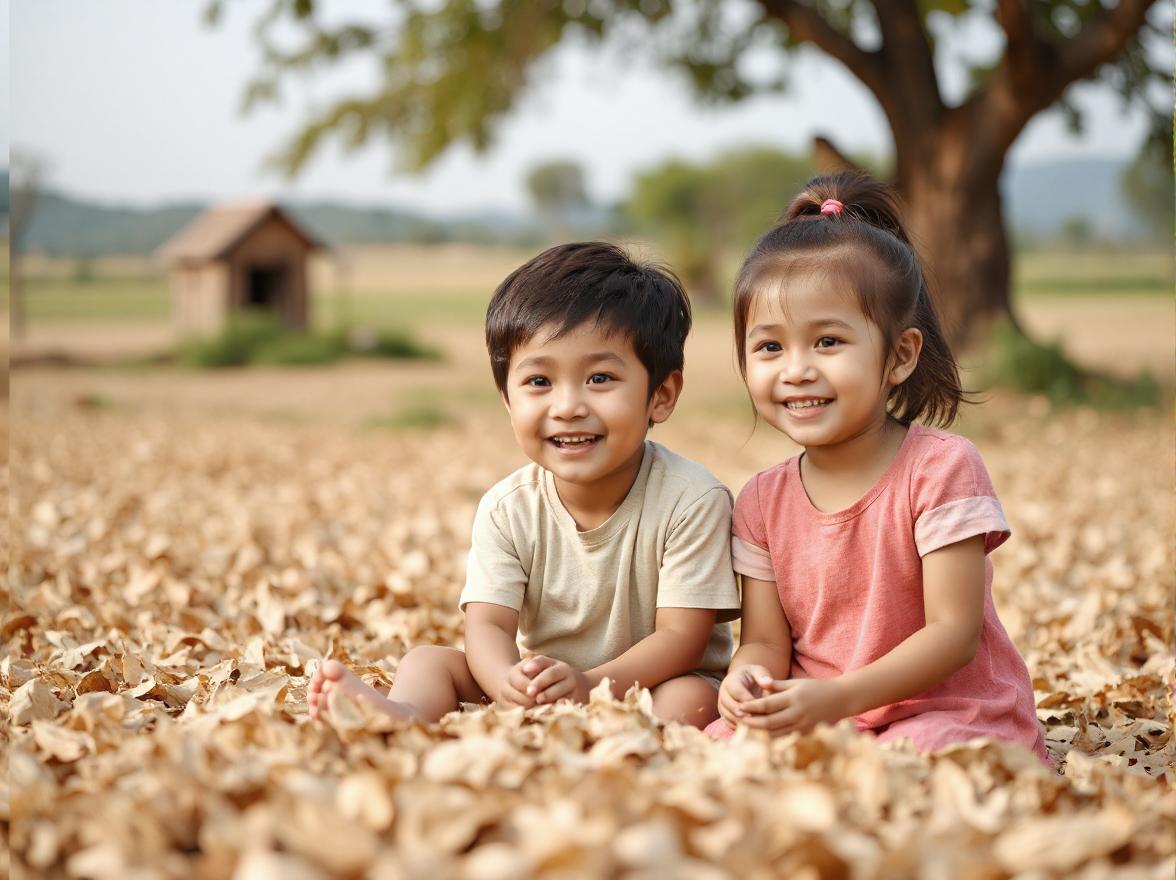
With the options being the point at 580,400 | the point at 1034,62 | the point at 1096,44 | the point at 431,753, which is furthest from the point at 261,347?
the point at 431,753

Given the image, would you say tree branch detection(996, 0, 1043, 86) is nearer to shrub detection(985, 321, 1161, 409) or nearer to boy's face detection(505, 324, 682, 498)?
shrub detection(985, 321, 1161, 409)

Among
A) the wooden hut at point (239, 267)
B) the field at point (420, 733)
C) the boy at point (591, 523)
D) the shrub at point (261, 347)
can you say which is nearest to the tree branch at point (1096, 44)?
the field at point (420, 733)

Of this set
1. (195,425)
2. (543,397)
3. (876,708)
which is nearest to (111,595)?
(543,397)

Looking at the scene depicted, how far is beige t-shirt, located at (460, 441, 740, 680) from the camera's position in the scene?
2.46 meters

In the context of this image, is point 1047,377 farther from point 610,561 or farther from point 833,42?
point 610,561

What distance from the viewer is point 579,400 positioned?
2373 millimetres

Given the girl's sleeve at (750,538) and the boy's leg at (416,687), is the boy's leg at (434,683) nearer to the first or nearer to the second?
the boy's leg at (416,687)

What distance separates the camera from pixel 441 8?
1227 centimetres

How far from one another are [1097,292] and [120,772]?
34.1 meters

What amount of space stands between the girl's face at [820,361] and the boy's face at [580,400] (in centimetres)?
27

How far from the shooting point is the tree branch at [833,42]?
31.6ft

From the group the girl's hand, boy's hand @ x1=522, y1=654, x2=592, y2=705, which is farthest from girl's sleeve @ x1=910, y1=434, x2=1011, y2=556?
boy's hand @ x1=522, y1=654, x2=592, y2=705

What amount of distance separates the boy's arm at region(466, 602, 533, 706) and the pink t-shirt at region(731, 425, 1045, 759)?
511 millimetres

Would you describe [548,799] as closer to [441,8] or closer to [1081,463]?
Result: [1081,463]
